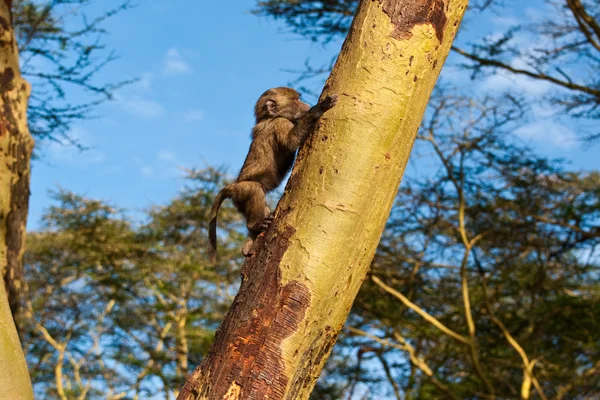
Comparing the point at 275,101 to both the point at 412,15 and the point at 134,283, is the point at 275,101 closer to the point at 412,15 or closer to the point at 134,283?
the point at 412,15

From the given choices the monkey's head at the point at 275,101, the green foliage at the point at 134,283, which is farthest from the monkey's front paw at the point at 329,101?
the green foliage at the point at 134,283

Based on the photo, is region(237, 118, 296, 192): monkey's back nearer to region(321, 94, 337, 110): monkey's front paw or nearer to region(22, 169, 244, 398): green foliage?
region(321, 94, 337, 110): monkey's front paw

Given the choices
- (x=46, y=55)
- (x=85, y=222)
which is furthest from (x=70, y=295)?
(x=46, y=55)

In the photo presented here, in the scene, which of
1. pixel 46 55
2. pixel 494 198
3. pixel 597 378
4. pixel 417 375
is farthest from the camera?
pixel 417 375

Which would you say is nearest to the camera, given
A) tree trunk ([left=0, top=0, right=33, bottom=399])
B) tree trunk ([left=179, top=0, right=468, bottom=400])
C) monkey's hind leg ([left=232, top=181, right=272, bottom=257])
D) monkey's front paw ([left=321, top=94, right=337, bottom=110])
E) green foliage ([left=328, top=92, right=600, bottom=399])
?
tree trunk ([left=179, top=0, right=468, bottom=400])

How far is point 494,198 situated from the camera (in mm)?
12031

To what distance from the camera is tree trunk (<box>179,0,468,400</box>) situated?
2.41 meters

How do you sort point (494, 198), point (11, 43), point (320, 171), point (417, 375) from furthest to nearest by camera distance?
point (417, 375), point (494, 198), point (11, 43), point (320, 171)

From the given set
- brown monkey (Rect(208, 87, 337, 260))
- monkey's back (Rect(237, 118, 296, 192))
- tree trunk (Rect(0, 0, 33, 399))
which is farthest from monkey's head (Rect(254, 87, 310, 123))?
tree trunk (Rect(0, 0, 33, 399))

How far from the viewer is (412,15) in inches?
106

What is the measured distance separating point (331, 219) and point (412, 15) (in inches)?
32.7

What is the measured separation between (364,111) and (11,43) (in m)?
4.67

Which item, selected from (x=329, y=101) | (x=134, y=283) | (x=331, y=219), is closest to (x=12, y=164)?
(x=329, y=101)

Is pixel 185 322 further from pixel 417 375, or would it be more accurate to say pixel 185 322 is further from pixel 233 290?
pixel 417 375
